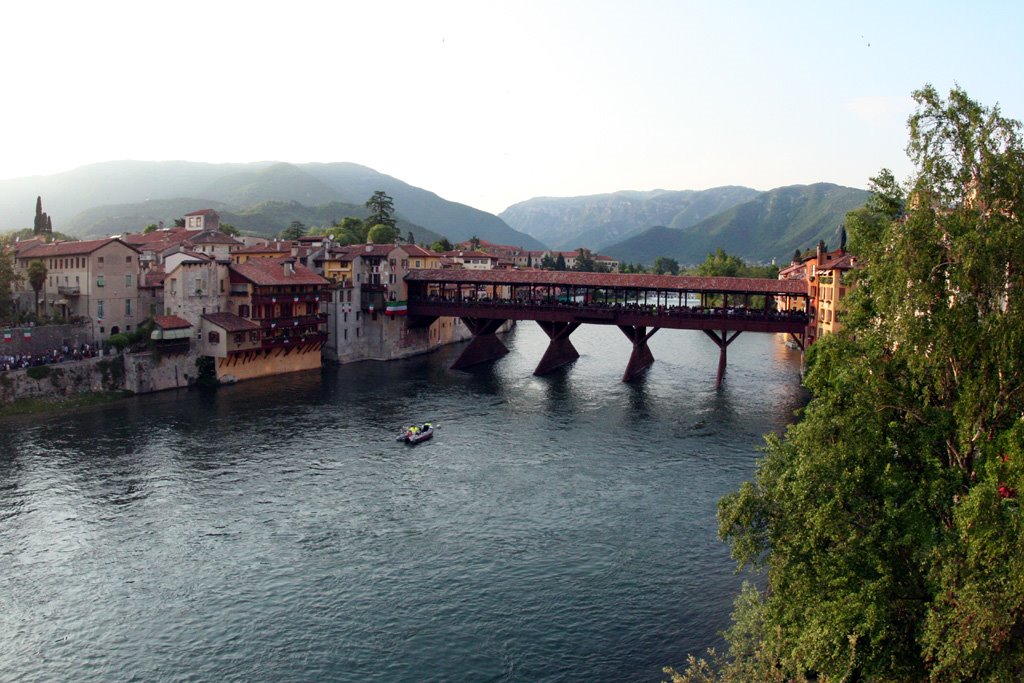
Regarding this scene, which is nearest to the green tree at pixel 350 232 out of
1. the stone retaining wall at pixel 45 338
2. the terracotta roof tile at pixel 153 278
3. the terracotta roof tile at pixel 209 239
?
the terracotta roof tile at pixel 209 239

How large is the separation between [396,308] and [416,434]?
4238 cm

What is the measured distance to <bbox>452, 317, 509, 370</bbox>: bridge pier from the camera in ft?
308

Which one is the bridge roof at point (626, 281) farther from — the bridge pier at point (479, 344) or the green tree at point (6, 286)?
the green tree at point (6, 286)

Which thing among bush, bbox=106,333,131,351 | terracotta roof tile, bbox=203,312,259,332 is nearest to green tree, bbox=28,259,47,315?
bush, bbox=106,333,131,351

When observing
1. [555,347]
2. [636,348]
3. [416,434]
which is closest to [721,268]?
[555,347]

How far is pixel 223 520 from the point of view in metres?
42.8

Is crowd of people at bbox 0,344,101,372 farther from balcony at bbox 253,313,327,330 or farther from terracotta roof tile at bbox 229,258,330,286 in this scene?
terracotta roof tile at bbox 229,258,330,286

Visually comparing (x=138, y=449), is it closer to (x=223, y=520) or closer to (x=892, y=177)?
(x=223, y=520)

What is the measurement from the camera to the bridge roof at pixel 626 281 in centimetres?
8606

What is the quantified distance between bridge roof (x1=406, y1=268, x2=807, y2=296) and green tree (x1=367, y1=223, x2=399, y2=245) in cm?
5870

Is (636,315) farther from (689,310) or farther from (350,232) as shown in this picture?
(350,232)

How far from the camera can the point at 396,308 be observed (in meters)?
99.3

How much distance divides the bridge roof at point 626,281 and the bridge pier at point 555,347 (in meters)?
5.23

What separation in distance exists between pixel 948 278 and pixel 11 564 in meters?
39.2
